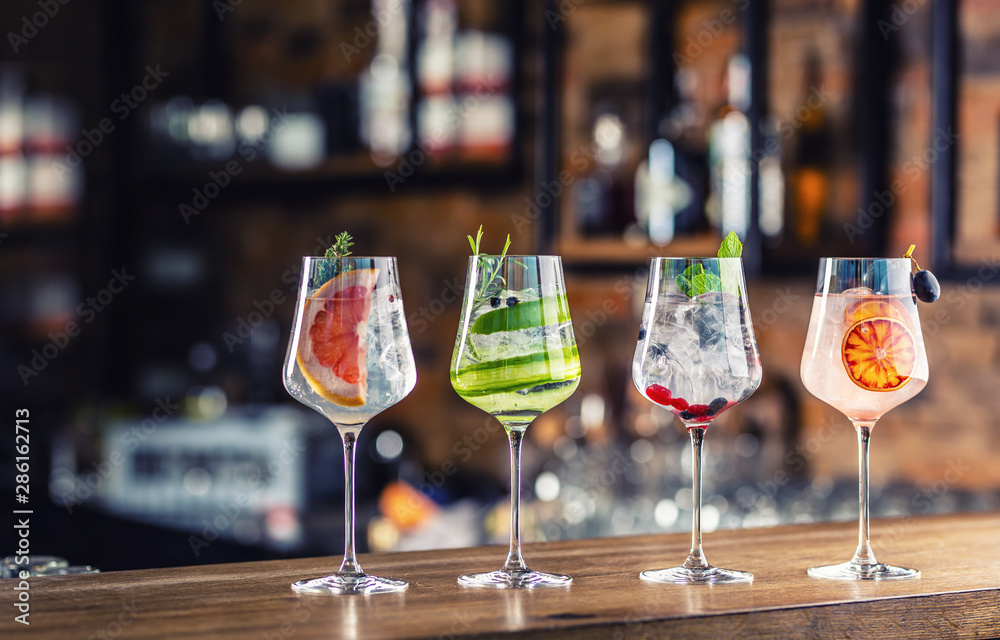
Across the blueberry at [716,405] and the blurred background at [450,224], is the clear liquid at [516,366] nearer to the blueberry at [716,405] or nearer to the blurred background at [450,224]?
the blueberry at [716,405]

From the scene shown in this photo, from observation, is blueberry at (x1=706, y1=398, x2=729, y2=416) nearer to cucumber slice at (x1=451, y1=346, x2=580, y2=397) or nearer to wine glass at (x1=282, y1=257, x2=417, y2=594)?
cucumber slice at (x1=451, y1=346, x2=580, y2=397)

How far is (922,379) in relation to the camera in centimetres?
102

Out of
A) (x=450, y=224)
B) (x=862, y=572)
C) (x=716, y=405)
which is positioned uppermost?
(x=450, y=224)

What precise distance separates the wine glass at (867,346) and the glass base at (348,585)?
0.36 m

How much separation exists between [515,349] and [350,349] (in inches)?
5.3

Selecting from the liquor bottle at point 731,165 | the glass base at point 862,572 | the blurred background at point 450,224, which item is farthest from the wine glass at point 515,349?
the liquor bottle at point 731,165

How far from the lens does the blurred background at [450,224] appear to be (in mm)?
2320

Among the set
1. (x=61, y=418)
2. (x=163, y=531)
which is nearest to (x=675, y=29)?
(x=163, y=531)

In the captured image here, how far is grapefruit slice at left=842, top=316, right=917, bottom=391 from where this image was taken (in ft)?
3.28

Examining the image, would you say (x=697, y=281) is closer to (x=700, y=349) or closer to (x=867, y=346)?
(x=700, y=349)

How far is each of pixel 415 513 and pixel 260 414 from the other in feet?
2.70

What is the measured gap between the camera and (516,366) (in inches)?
37.4

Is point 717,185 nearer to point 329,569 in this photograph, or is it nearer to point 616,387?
point 616,387

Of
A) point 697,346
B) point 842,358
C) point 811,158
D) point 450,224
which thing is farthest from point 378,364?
point 450,224
